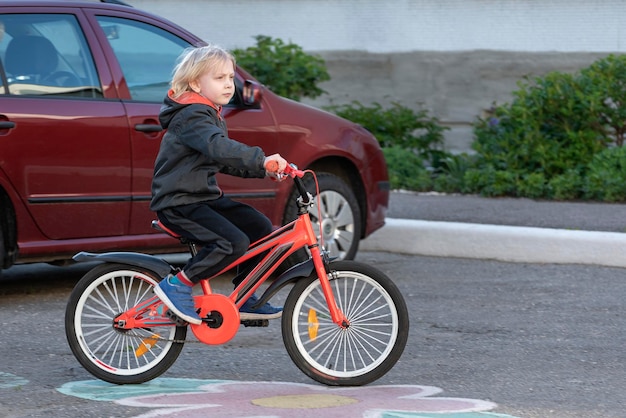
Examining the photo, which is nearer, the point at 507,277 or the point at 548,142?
the point at 507,277

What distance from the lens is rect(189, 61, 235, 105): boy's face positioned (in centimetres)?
540

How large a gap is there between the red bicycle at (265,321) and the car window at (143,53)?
2410 millimetres

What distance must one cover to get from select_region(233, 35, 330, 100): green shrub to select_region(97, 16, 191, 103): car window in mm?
3775

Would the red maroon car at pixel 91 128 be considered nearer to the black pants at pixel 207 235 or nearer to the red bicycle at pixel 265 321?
the red bicycle at pixel 265 321

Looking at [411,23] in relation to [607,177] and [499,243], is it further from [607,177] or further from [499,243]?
[499,243]

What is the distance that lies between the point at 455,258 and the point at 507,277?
0.91 metres

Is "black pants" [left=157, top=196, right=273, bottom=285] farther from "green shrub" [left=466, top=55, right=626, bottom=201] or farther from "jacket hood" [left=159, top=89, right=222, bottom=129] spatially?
"green shrub" [left=466, top=55, right=626, bottom=201]

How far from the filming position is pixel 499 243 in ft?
30.2

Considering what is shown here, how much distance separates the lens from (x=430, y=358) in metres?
6.05

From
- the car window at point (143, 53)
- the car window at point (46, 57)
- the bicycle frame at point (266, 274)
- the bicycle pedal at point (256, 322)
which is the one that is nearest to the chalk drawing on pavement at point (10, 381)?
the bicycle frame at point (266, 274)

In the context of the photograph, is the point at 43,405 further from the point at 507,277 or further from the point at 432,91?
the point at 432,91

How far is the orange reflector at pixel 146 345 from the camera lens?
18.1ft

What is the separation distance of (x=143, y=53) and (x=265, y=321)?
9.32ft

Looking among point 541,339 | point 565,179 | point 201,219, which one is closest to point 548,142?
point 565,179
